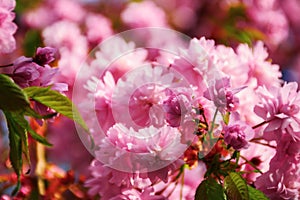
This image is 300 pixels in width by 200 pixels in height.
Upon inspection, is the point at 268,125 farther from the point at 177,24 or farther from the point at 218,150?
the point at 177,24

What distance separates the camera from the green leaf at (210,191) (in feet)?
3.26

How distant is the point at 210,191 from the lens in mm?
1002

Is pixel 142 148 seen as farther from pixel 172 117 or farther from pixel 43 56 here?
pixel 43 56

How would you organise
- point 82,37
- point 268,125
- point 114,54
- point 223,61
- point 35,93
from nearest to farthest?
point 35,93, point 268,125, point 223,61, point 114,54, point 82,37

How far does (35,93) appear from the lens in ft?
3.17

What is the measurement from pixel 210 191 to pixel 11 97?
32cm

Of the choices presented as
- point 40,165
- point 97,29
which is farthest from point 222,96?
point 97,29

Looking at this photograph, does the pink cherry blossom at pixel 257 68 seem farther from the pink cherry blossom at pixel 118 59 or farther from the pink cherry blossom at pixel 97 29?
the pink cherry blossom at pixel 97 29

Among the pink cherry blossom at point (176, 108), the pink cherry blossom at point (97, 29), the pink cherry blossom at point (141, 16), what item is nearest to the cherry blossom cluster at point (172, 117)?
the pink cherry blossom at point (176, 108)

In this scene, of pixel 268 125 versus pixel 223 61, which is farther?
pixel 223 61

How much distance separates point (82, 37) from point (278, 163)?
837 millimetres

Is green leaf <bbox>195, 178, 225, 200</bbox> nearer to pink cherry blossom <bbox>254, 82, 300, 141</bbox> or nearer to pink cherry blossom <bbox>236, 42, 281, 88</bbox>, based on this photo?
pink cherry blossom <bbox>254, 82, 300, 141</bbox>

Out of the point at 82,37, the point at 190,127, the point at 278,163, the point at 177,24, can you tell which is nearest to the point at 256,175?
the point at 278,163

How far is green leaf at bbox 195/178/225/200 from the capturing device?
0.99 m
